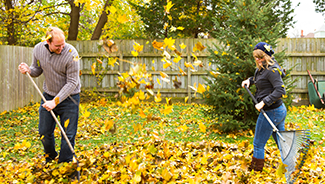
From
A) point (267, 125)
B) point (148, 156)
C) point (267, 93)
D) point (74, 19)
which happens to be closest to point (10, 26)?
point (74, 19)

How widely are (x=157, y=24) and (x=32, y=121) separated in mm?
5000

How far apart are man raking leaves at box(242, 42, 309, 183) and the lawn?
0.70 feet

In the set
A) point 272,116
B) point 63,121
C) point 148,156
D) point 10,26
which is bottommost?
point 148,156

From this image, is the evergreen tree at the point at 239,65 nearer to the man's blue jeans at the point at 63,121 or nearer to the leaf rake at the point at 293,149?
the leaf rake at the point at 293,149

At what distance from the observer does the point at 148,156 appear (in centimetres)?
344

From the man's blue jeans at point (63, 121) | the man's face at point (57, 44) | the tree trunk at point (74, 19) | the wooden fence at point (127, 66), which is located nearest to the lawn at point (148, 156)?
the man's blue jeans at point (63, 121)

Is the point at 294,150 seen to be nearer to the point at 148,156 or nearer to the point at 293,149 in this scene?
the point at 293,149

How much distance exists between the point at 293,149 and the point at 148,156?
1671mm

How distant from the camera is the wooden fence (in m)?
7.25

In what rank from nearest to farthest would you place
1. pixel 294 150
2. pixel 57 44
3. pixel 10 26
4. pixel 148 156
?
pixel 294 150 → pixel 57 44 → pixel 148 156 → pixel 10 26

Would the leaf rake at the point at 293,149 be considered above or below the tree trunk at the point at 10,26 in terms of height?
below

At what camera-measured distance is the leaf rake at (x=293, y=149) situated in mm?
2705

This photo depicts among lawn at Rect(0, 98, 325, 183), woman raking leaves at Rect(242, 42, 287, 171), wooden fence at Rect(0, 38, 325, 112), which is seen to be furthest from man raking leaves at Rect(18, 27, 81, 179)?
wooden fence at Rect(0, 38, 325, 112)

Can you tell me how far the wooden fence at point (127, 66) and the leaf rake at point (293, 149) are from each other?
4.33m
